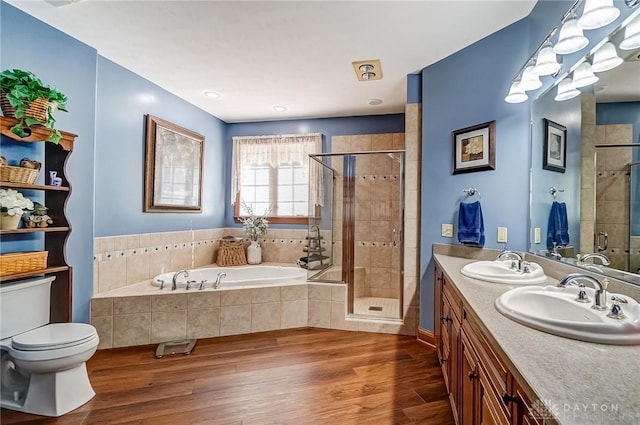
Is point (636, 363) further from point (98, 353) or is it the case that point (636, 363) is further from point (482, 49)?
point (98, 353)

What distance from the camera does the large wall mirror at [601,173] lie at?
4.17ft

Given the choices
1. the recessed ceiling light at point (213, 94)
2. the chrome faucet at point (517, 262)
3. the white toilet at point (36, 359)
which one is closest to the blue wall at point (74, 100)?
the white toilet at point (36, 359)

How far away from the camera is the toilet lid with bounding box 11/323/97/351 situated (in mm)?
1769

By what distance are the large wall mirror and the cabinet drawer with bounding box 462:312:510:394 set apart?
0.67 metres

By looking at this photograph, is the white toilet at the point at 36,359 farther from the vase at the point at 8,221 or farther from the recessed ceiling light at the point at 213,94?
the recessed ceiling light at the point at 213,94

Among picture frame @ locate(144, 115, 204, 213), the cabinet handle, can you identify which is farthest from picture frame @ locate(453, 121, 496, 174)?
picture frame @ locate(144, 115, 204, 213)

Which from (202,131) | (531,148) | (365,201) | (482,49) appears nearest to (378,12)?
(482,49)

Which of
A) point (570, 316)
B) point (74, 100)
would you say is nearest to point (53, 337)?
point (74, 100)

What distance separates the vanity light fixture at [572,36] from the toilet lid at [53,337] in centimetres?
314

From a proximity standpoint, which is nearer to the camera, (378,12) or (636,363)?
A: (636,363)

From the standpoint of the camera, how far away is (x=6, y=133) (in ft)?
6.20

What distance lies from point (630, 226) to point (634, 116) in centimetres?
45

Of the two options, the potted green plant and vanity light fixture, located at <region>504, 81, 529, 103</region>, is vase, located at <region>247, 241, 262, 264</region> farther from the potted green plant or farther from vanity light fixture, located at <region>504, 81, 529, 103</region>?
vanity light fixture, located at <region>504, 81, 529, 103</region>

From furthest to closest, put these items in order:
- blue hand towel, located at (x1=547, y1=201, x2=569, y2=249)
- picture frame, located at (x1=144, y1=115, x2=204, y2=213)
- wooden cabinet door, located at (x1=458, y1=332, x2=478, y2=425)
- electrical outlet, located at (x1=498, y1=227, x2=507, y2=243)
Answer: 1. picture frame, located at (x1=144, y1=115, x2=204, y2=213)
2. electrical outlet, located at (x1=498, y1=227, x2=507, y2=243)
3. blue hand towel, located at (x1=547, y1=201, x2=569, y2=249)
4. wooden cabinet door, located at (x1=458, y1=332, x2=478, y2=425)
